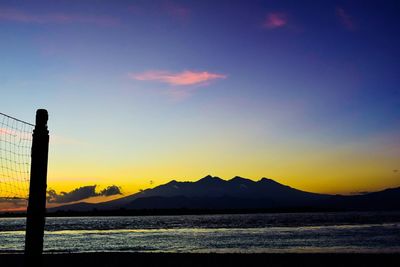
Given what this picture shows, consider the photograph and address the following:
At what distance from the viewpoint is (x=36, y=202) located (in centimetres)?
605

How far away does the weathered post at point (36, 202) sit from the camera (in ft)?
19.8
